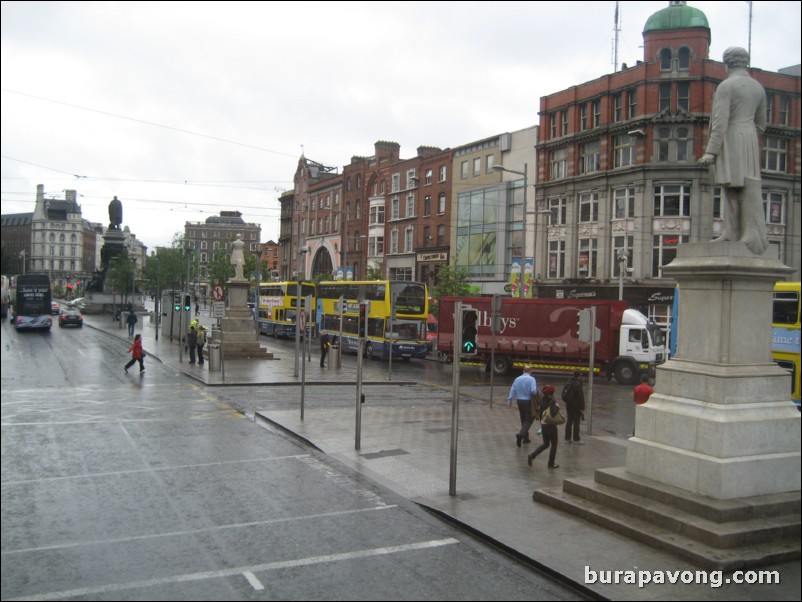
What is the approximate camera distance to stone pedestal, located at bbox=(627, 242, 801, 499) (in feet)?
26.9

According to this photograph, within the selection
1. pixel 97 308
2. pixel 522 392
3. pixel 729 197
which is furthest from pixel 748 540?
pixel 97 308

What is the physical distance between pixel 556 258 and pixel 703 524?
38.8 meters

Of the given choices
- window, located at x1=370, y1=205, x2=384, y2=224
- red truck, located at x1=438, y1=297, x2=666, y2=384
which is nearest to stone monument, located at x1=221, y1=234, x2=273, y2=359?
red truck, located at x1=438, y1=297, x2=666, y2=384

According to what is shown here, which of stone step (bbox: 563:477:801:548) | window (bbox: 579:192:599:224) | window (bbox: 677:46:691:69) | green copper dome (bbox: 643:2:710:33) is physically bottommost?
stone step (bbox: 563:477:801:548)

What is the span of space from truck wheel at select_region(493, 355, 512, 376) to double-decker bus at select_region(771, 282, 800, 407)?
12.7 metres

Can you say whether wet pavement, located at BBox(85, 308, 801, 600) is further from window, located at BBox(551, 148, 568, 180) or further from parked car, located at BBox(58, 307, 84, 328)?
window, located at BBox(551, 148, 568, 180)

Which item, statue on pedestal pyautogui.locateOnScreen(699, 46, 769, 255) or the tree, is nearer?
statue on pedestal pyautogui.locateOnScreen(699, 46, 769, 255)

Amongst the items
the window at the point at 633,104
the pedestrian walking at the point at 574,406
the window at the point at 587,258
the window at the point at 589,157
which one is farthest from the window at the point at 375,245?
the pedestrian walking at the point at 574,406

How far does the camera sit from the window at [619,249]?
134ft

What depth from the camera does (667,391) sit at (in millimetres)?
9164

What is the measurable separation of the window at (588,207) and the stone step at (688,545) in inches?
1433

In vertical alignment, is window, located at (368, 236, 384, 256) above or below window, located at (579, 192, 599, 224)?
below

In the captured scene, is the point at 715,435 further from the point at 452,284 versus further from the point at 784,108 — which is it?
the point at 452,284

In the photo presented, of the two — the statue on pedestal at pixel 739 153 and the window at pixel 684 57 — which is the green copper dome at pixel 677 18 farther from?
the statue on pedestal at pixel 739 153
